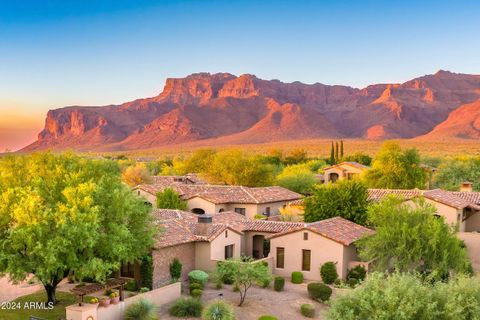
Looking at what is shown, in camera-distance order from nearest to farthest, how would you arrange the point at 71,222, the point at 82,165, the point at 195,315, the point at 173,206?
the point at 71,222 < the point at 195,315 < the point at 82,165 < the point at 173,206

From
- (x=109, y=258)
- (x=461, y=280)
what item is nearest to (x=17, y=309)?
(x=109, y=258)

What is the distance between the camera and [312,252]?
3619 cm

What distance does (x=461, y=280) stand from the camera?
1991 centimetres

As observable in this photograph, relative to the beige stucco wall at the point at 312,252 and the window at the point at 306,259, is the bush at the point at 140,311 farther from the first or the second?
the window at the point at 306,259

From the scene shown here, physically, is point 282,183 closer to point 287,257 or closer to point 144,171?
point 144,171

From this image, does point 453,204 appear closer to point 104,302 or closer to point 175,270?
point 175,270

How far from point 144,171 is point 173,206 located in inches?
1021

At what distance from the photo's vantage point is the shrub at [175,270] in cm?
3318

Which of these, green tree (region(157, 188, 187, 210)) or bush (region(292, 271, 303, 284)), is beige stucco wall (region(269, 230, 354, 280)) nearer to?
bush (region(292, 271, 303, 284))

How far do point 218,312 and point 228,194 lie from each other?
89.1ft

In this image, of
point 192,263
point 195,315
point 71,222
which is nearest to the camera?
point 71,222

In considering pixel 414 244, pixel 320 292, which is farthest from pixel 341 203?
pixel 320 292

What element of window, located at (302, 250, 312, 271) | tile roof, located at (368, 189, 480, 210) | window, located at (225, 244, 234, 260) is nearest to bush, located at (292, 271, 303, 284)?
window, located at (302, 250, 312, 271)

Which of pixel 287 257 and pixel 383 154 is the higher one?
pixel 383 154
